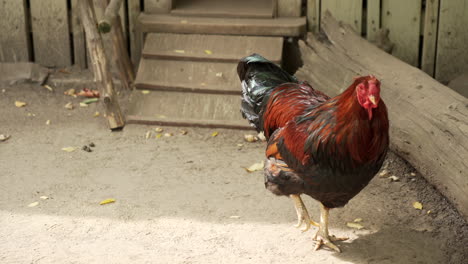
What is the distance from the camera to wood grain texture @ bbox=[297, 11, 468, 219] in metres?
4.80

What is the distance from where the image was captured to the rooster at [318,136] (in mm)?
3871

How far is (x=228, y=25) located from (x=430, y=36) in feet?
6.71

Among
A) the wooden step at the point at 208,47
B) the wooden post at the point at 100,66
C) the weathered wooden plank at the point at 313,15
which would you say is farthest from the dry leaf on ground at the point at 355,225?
the weathered wooden plank at the point at 313,15

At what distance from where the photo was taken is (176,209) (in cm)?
513

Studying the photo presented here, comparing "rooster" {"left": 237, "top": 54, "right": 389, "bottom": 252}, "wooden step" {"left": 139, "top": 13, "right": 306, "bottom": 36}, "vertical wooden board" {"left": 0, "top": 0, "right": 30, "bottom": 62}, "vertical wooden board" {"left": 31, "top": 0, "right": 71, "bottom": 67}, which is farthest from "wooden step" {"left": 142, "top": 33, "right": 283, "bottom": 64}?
"rooster" {"left": 237, "top": 54, "right": 389, "bottom": 252}

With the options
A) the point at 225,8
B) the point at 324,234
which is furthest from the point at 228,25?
the point at 324,234

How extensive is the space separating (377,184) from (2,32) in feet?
14.6

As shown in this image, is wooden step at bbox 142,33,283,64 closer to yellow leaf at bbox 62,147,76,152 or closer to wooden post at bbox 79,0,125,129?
wooden post at bbox 79,0,125,129

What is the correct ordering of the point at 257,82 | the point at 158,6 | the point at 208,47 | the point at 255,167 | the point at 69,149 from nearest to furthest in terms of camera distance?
1. the point at 257,82
2. the point at 255,167
3. the point at 69,149
4. the point at 208,47
5. the point at 158,6

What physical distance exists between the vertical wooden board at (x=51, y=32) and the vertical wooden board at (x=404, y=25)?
339 cm

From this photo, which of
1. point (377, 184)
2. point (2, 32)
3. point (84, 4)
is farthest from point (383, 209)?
point (2, 32)

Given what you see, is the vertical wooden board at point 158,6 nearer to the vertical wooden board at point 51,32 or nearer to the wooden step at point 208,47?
the wooden step at point 208,47

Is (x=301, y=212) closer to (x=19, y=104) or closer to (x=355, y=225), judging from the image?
(x=355, y=225)

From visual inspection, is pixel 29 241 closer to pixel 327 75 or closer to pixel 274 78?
pixel 274 78
